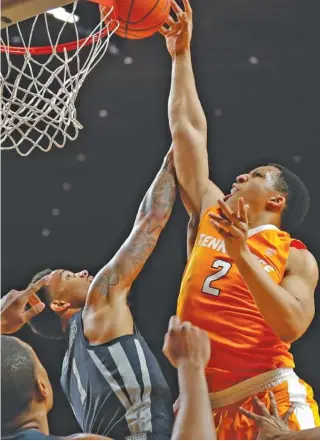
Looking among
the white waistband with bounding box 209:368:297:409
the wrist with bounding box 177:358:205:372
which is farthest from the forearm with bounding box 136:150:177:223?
the wrist with bounding box 177:358:205:372

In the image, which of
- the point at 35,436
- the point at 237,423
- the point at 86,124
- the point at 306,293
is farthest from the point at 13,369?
the point at 86,124

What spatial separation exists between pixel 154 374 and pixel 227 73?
1400 millimetres

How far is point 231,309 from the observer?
8.39 ft

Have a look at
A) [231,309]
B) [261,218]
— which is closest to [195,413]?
[231,309]

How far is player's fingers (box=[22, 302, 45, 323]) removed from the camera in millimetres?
2879

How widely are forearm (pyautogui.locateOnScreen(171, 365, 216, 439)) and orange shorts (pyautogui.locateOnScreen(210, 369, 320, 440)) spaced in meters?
0.71

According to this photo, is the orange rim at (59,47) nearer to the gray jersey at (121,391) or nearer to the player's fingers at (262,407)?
the gray jersey at (121,391)

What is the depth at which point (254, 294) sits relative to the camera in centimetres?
244

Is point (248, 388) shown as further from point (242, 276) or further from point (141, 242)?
point (141, 242)

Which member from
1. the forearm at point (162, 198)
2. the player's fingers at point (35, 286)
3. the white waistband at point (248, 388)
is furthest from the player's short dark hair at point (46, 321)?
the white waistband at point (248, 388)

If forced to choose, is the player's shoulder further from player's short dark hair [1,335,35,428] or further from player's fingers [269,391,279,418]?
player's short dark hair [1,335,35,428]

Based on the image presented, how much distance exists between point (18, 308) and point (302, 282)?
1041mm

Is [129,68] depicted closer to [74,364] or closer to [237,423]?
[74,364]

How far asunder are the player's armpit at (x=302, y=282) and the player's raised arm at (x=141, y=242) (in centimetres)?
46
